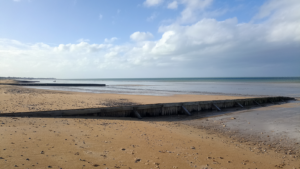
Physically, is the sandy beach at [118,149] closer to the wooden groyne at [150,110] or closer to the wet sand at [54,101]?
the wooden groyne at [150,110]

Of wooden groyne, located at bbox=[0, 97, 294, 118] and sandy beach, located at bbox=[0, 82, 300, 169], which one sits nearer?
sandy beach, located at bbox=[0, 82, 300, 169]

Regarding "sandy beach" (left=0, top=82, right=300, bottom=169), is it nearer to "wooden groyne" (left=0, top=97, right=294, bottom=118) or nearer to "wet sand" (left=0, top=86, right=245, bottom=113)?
"wooden groyne" (left=0, top=97, right=294, bottom=118)

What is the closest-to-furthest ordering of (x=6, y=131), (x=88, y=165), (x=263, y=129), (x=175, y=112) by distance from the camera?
(x=88, y=165)
(x=6, y=131)
(x=263, y=129)
(x=175, y=112)

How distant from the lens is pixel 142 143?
7.61m

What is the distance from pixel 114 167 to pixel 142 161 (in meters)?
0.99

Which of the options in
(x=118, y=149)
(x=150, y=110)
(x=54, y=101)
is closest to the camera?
(x=118, y=149)

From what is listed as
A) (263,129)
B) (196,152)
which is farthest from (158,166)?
(263,129)

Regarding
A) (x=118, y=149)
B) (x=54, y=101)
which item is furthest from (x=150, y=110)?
(x=54, y=101)

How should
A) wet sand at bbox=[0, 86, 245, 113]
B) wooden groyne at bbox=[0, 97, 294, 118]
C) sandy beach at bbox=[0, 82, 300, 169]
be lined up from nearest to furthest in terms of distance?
sandy beach at bbox=[0, 82, 300, 169]
wooden groyne at bbox=[0, 97, 294, 118]
wet sand at bbox=[0, 86, 245, 113]

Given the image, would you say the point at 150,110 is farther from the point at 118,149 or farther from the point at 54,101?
the point at 54,101

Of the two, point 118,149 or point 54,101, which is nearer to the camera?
point 118,149

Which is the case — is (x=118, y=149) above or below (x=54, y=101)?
below

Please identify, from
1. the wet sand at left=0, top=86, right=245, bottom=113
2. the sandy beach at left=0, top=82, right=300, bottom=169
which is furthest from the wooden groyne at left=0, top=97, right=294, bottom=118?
the wet sand at left=0, top=86, right=245, bottom=113

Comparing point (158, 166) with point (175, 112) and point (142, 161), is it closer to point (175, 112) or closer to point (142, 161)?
point (142, 161)
